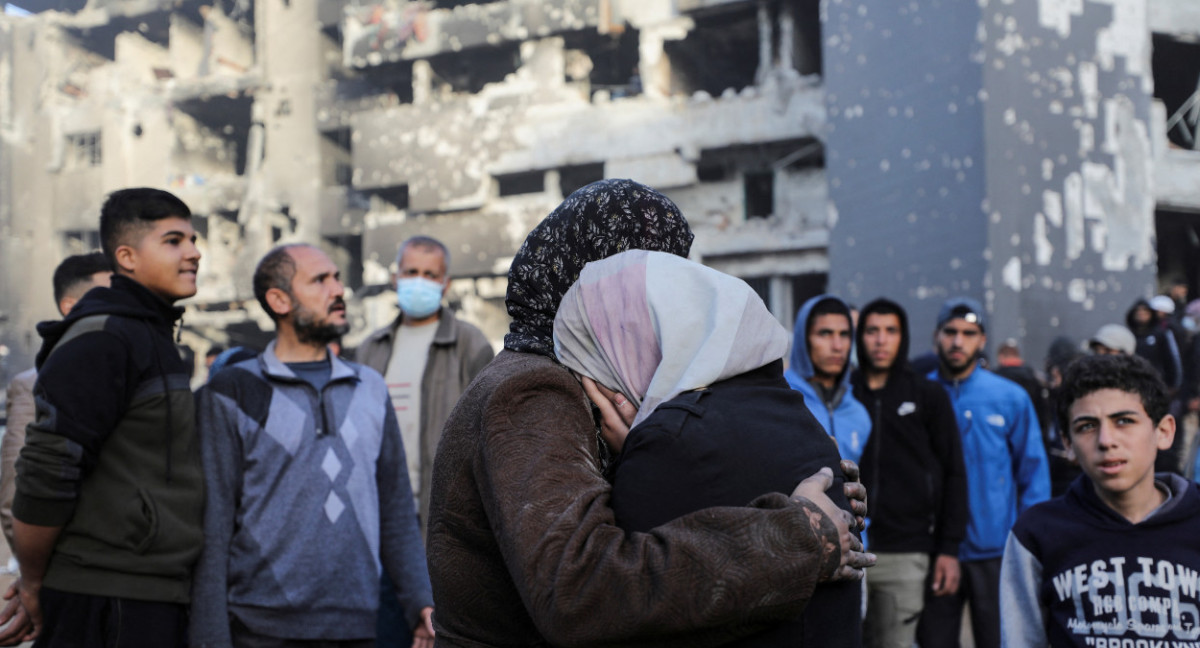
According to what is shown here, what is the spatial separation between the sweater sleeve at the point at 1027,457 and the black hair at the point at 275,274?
365 cm

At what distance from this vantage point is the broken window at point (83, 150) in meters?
30.5

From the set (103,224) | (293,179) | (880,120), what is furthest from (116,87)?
(103,224)

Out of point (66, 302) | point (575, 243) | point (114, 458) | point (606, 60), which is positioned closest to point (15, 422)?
point (66, 302)

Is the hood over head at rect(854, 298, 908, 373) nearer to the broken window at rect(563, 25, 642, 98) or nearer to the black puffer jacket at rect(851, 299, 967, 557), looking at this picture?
the black puffer jacket at rect(851, 299, 967, 557)

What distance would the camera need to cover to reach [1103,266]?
14.7 metres

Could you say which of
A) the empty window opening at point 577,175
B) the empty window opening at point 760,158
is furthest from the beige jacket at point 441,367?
the empty window opening at point 577,175

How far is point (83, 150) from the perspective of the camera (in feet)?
101

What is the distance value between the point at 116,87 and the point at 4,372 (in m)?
9.62

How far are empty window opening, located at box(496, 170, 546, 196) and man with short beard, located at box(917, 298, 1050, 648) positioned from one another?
20.2m

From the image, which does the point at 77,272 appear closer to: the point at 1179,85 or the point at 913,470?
the point at 913,470

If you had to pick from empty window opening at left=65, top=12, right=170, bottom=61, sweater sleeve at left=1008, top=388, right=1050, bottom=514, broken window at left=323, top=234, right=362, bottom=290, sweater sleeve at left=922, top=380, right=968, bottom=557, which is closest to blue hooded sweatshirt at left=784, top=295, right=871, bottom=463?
sweater sleeve at left=922, top=380, right=968, bottom=557

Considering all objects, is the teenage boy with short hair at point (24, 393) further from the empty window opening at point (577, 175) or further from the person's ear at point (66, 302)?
the empty window opening at point (577, 175)

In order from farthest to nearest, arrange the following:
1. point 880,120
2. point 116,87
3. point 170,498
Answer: point 116,87, point 880,120, point 170,498

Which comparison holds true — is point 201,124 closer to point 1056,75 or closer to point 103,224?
point 1056,75
